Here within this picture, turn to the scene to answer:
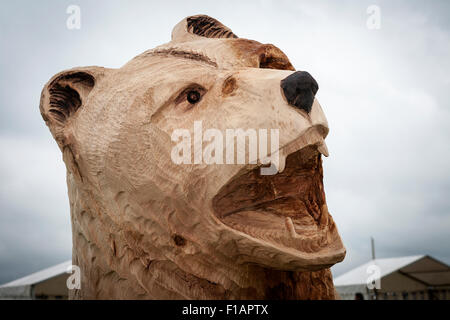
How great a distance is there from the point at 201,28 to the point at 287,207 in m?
1.20

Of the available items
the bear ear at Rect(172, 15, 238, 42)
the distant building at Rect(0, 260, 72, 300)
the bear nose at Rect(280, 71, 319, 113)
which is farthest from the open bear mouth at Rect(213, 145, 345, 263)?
the distant building at Rect(0, 260, 72, 300)

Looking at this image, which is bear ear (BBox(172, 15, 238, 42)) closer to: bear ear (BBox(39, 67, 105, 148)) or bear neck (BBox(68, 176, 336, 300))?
bear ear (BBox(39, 67, 105, 148))

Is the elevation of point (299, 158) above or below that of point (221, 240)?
above

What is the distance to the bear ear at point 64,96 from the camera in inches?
69.9

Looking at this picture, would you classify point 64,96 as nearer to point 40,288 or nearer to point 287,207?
point 287,207

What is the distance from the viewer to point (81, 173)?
5.64 ft

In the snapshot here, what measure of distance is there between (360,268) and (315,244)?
206 inches

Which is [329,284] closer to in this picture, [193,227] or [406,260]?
[193,227]

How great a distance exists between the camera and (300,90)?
4.66 feet

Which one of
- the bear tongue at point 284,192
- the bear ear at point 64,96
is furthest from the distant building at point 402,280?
the bear ear at point 64,96

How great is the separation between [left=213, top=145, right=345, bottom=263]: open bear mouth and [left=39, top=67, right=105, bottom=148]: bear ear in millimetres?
826

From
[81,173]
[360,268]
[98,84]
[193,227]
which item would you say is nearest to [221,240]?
[193,227]

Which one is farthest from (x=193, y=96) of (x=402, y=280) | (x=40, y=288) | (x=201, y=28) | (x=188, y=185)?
(x=402, y=280)

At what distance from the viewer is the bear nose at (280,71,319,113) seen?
142 cm
